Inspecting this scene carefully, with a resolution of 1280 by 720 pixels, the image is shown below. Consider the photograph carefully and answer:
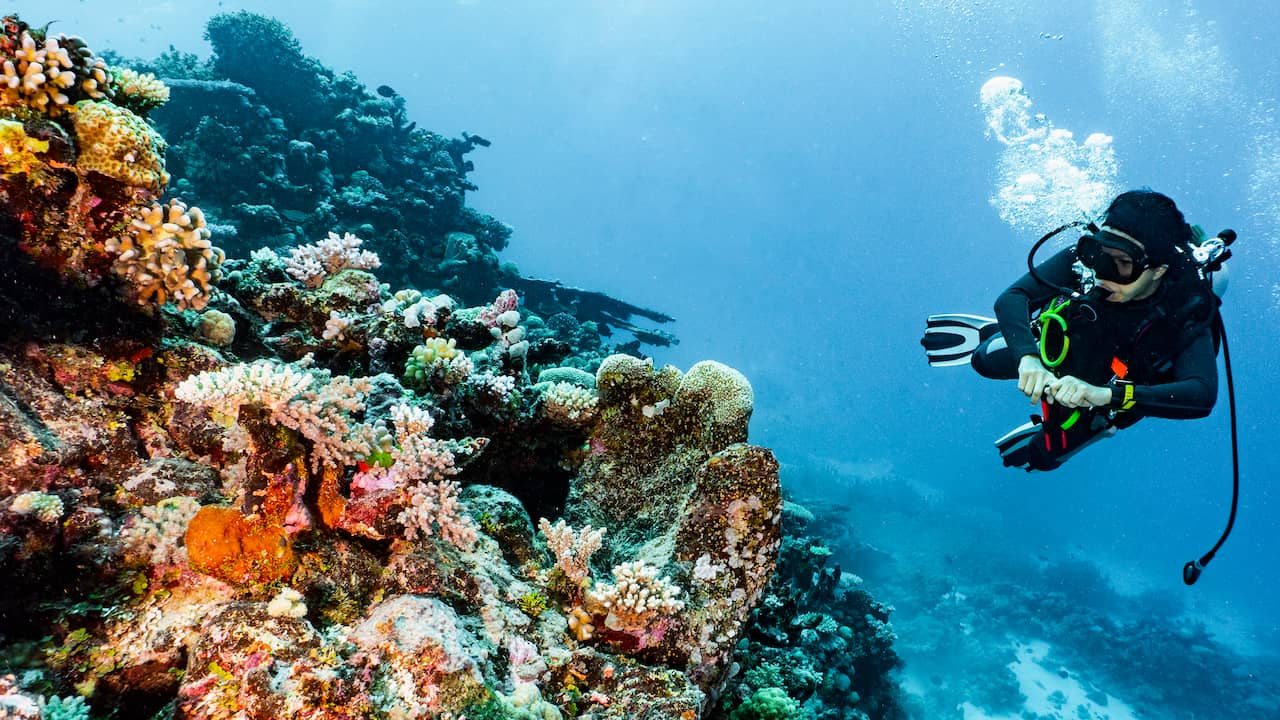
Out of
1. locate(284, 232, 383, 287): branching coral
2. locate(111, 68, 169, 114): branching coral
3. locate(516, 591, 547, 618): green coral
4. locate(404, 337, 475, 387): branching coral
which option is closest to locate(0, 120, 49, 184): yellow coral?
locate(111, 68, 169, 114): branching coral

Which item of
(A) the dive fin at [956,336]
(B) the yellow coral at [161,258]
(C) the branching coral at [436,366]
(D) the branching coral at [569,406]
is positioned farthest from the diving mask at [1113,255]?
(B) the yellow coral at [161,258]

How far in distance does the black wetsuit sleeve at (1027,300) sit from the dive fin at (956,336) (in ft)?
4.04

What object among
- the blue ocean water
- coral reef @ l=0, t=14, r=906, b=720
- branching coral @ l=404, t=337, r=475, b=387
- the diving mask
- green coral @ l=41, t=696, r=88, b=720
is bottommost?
green coral @ l=41, t=696, r=88, b=720

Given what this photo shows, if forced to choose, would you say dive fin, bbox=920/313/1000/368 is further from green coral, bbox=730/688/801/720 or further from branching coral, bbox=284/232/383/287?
branching coral, bbox=284/232/383/287

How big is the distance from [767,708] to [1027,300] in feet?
13.4

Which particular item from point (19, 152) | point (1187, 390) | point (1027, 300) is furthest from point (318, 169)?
point (1187, 390)

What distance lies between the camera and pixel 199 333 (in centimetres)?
350

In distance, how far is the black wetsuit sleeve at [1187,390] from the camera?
3.71m

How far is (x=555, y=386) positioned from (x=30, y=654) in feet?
11.1

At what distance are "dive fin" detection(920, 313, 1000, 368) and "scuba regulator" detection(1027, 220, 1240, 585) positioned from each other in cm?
144

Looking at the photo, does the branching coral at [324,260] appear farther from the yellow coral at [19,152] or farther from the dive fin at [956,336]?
the dive fin at [956,336]

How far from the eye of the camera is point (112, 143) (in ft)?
9.18

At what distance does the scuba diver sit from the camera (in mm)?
3783

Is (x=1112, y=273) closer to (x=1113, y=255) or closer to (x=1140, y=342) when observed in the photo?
(x=1113, y=255)
